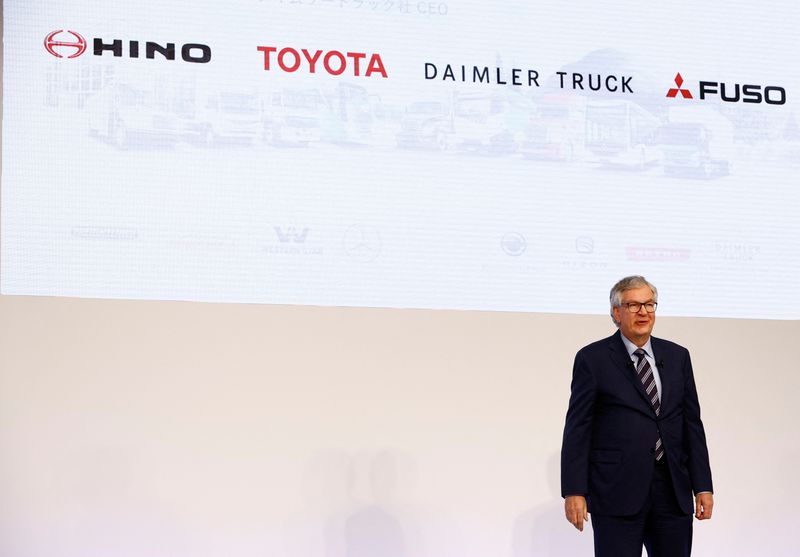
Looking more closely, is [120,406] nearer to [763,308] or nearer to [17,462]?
[17,462]

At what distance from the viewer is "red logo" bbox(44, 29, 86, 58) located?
3.66m

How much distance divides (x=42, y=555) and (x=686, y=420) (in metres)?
2.26

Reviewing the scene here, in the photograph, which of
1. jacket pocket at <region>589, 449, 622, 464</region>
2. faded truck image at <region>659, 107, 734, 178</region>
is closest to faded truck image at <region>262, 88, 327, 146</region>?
faded truck image at <region>659, 107, 734, 178</region>

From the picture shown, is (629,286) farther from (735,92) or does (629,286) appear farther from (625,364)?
(735,92)

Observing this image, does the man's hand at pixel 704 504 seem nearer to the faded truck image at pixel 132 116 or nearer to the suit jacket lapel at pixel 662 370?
the suit jacket lapel at pixel 662 370

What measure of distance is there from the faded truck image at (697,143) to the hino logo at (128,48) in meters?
1.87

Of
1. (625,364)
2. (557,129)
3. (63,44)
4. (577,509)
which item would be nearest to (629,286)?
(625,364)

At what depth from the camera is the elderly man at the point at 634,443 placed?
2.74m

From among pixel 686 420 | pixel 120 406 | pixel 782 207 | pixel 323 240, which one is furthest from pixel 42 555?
pixel 782 207

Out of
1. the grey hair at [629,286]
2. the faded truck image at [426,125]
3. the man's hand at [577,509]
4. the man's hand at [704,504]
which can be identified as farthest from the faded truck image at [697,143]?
the man's hand at [577,509]

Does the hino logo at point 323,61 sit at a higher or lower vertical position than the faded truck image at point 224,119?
higher

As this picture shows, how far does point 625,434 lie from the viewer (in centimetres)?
277

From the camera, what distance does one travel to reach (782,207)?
4141mm

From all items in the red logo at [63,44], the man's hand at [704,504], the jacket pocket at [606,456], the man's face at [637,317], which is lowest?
the man's hand at [704,504]
